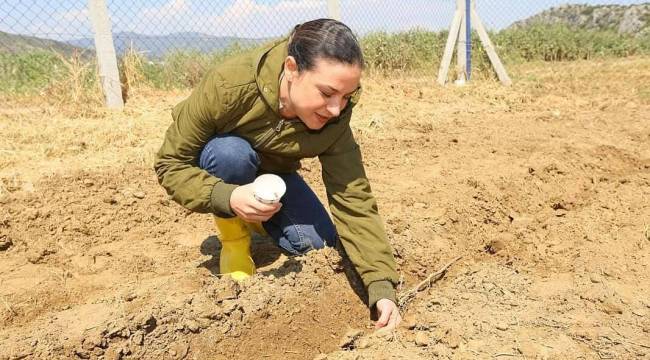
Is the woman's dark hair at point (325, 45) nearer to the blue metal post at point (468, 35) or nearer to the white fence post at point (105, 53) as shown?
the white fence post at point (105, 53)

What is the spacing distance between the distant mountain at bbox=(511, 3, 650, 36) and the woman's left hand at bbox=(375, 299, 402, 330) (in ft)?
53.9

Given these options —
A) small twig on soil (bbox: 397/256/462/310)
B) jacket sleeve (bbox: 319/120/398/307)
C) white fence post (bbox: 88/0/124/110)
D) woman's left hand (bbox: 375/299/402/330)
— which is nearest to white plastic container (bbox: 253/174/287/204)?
jacket sleeve (bbox: 319/120/398/307)

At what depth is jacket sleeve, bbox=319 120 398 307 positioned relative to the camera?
83.4 inches

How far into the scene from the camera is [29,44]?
606cm

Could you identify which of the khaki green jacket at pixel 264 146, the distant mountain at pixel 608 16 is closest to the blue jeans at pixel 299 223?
the khaki green jacket at pixel 264 146

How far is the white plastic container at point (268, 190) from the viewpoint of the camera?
5.92 feet

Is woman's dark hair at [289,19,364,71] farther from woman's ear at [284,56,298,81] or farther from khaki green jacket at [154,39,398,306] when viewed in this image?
khaki green jacket at [154,39,398,306]

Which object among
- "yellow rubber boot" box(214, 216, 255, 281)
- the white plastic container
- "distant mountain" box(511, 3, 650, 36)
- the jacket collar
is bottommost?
"distant mountain" box(511, 3, 650, 36)

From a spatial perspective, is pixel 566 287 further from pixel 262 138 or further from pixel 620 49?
pixel 620 49

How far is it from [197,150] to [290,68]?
1.77 feet

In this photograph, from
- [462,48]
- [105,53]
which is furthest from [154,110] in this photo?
[462,48]

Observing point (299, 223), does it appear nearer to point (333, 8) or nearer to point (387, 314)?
point (387, 314)

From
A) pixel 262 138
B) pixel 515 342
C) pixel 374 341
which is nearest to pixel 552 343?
pixel 515 342

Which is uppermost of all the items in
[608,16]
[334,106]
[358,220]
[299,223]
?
[334,106]
